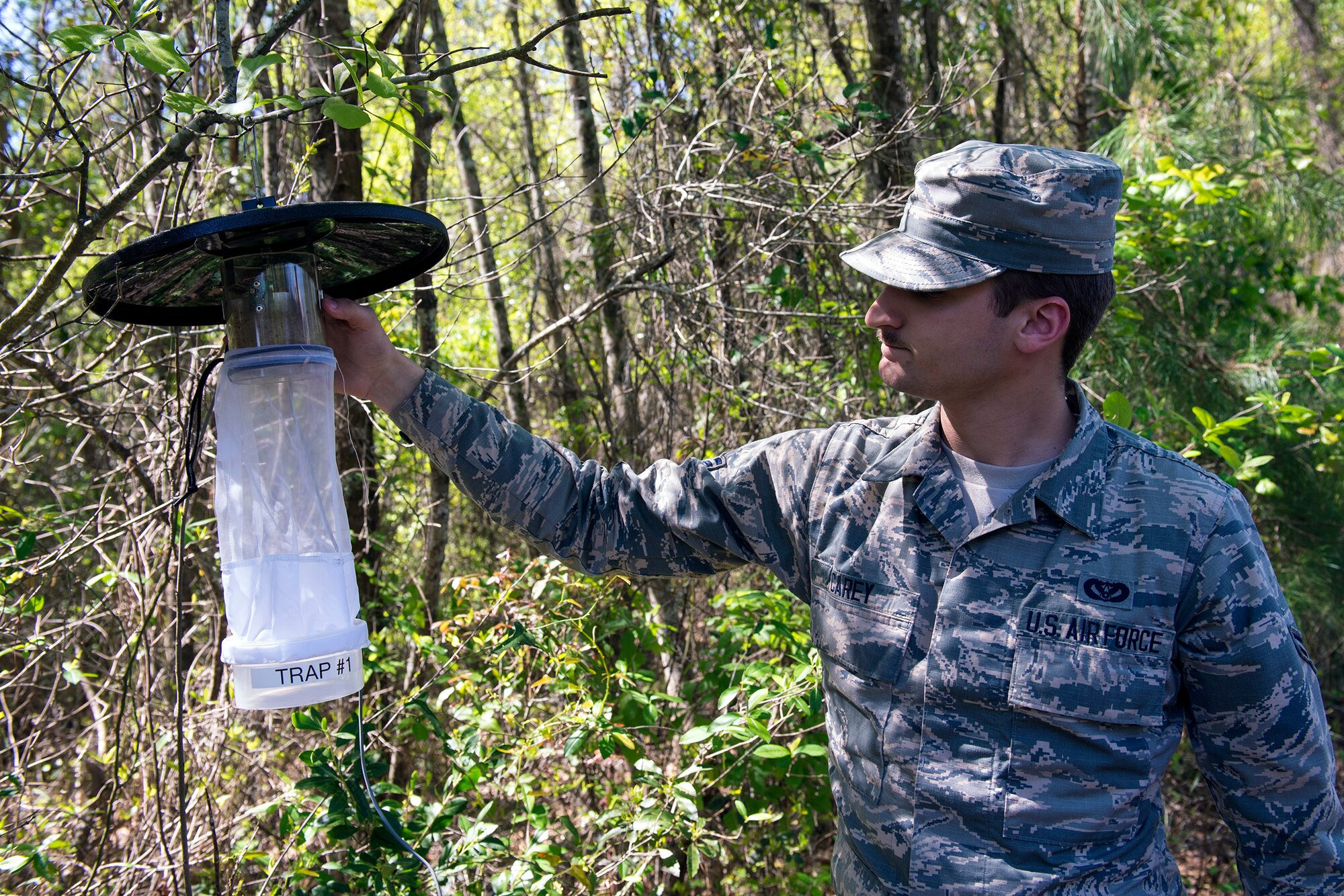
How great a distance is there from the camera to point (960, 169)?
1740mm

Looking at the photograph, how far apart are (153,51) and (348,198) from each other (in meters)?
2.00

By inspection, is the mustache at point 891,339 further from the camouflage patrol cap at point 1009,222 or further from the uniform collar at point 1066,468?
the uniform collar at point 1066,468

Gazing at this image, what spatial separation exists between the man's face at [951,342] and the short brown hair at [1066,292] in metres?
0.02

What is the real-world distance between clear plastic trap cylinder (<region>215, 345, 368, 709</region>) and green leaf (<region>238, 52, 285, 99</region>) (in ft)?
1.14

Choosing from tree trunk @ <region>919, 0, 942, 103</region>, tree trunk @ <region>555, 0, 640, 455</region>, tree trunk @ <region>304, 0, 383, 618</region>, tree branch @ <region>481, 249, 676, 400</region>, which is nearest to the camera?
tree trunk @ <region>304, 0, 383, 618</region>

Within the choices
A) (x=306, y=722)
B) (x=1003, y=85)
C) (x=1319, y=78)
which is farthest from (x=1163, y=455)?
(x=1319, y=78)

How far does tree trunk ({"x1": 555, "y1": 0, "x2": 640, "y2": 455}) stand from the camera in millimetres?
4004

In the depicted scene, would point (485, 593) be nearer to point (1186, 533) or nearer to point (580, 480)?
point (580, 480)

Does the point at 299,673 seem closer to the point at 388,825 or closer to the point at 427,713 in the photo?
the point at 388,825

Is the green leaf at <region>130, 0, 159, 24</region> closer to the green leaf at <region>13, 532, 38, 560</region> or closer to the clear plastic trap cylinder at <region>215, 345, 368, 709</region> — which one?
the clear plastic trap cylinder at <region>215, 345, 368, 709</region>

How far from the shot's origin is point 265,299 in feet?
4.72

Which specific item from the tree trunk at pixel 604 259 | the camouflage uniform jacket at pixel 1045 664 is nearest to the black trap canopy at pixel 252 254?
the camouflage uniform jacket at pixel 1045 664

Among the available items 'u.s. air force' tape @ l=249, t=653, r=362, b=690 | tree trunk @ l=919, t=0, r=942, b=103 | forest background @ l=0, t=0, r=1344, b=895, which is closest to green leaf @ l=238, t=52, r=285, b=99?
forest background @ l=0, t=0, r=1344, b=895

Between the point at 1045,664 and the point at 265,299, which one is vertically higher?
the point at 265,299
